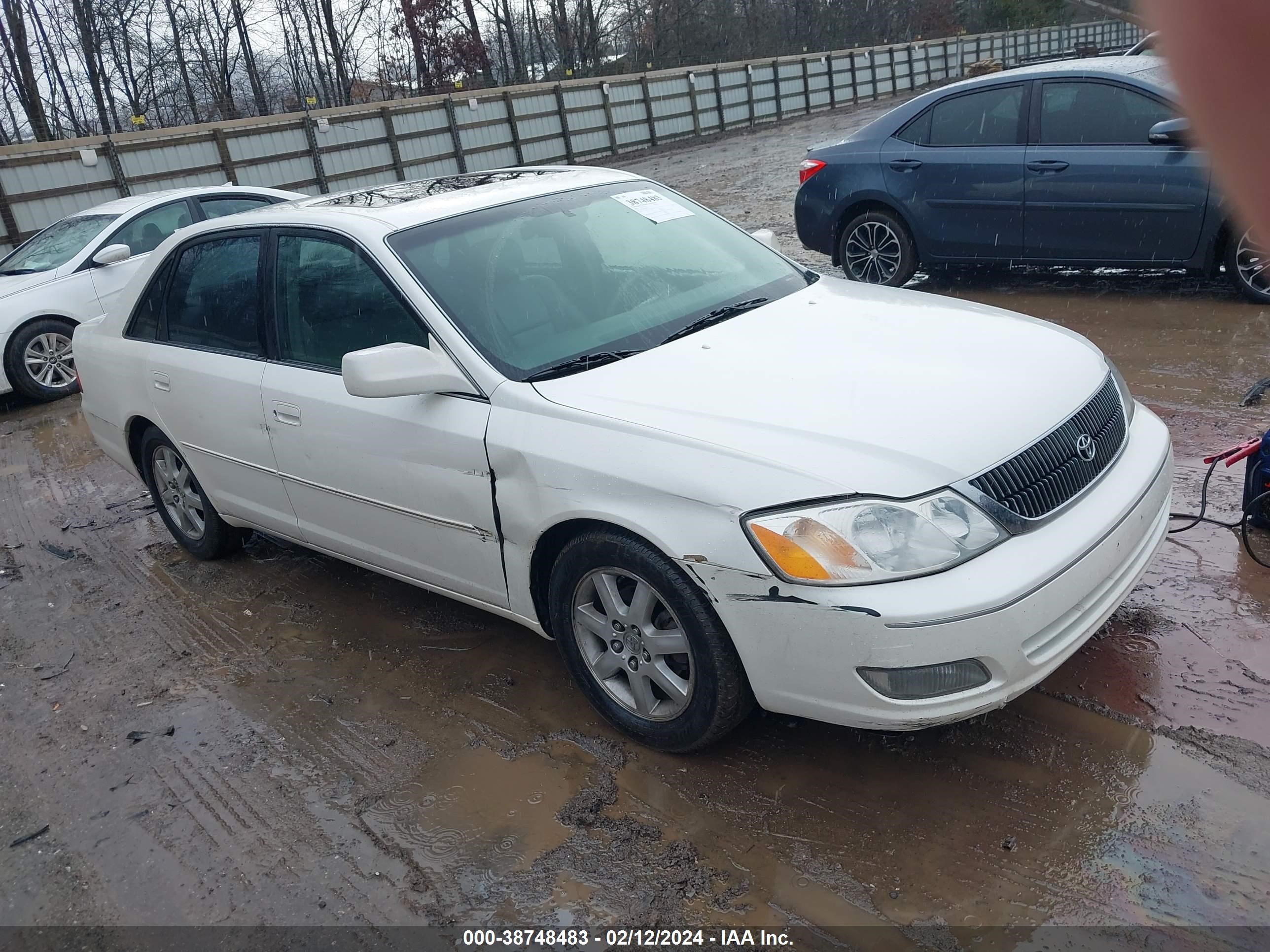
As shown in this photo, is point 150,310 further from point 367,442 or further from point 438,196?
point 367,442

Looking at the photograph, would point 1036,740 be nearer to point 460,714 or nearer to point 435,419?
point 460,714

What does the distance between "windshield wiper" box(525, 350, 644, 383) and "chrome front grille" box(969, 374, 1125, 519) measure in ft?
4.07

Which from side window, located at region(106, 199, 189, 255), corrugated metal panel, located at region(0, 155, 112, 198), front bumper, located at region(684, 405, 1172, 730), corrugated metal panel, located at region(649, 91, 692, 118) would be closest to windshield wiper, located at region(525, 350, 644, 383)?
front bumper, located at region(684, 405, 1172, 730)

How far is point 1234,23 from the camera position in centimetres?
58

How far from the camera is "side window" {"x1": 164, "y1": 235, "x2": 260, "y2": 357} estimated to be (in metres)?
4.11

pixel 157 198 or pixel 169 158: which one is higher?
pixel 169 158

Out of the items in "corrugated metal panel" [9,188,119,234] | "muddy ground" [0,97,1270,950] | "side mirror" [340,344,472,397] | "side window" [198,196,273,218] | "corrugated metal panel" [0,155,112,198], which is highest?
"corrugated metal panel" [0,155,112,198]

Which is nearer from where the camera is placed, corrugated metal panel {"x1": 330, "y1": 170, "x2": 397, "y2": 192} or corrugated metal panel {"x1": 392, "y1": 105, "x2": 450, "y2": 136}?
corrugated metal panel {"x1": 330, "y1": 170, "x2": 397, "y2": 192}

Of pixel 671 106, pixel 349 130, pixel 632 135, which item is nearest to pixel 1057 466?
pixel 349 130

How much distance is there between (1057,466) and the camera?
2.76m

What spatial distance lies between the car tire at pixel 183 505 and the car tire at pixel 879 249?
197 inches

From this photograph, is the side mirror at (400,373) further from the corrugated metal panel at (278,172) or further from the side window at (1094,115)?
the corrugated metal panel at (278,172)

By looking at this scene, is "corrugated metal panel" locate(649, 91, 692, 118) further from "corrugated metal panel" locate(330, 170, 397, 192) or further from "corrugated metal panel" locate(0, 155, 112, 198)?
"corrugated metal panel" locate(0, 155, 112, 198)

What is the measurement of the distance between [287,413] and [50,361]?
677 centimetres
